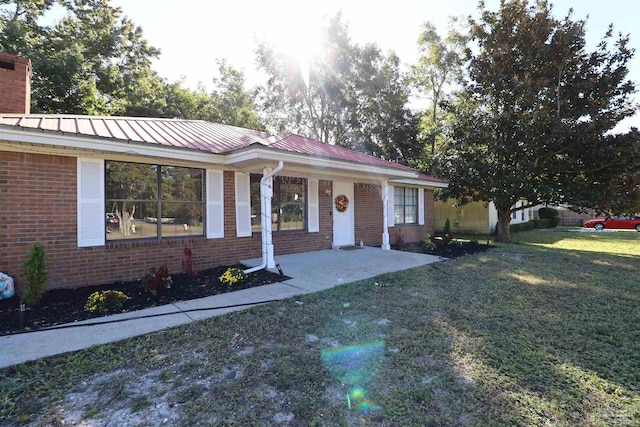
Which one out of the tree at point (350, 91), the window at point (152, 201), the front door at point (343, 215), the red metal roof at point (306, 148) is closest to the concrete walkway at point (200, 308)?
the front door at point (343, 215)

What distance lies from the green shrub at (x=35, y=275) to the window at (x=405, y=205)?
32.8 ft

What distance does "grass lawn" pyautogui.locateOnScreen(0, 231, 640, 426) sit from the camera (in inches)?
91.2

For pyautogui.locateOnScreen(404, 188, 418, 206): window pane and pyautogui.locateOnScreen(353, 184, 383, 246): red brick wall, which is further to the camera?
pyautogui.locateOnScreen(404, 188, 418, 206): window pane

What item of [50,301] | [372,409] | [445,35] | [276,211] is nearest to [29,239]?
[50,301]

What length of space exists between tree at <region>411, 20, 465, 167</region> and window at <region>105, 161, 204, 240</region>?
1754 centimetres

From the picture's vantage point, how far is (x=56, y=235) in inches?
209

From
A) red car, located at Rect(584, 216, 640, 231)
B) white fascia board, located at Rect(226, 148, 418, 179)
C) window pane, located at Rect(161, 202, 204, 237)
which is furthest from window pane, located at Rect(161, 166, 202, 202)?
red car, located at Rect(584, 216, 640, 231)

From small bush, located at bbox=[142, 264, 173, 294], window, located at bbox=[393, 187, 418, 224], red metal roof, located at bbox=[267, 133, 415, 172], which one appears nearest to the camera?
small bush, located at bbox=[142, 264, 173, 294]

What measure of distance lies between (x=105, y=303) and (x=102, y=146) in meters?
2.57

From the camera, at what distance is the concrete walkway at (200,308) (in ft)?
10.9

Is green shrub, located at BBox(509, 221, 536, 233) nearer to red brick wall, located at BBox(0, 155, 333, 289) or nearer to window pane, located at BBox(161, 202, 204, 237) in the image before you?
window pane, located at BBox(161, 202, 204, 237)

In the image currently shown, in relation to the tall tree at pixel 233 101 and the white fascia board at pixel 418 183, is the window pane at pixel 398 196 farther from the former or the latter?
the tall tree at pixel 233 101

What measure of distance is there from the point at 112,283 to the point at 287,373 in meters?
4.58

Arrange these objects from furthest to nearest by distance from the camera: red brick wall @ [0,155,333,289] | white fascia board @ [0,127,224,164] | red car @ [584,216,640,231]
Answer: red car @ [584,216,640,231]
red brick wall @ [0,155,333,289]
white fascia board @ [0,127,224,164]
